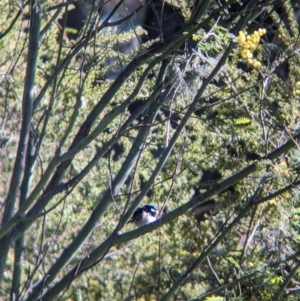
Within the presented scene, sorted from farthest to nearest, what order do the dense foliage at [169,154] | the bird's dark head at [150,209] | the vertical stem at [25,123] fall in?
the bird's dark head at [150,209], the vertical stem at [25,123], the dense foliage at [169,154]

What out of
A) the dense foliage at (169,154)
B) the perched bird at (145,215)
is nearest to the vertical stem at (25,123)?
the dense foliage at (169,154)

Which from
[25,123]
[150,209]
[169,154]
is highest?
[150,209]

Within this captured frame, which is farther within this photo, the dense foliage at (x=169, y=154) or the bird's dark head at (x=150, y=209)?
the bird's dark head at (x=150, y=209)

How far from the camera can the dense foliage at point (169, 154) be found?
326 cm

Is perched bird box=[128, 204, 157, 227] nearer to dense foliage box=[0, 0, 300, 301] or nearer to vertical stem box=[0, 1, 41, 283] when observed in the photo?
dense foliage box=[0, 0, 300, 301]

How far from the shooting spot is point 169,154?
337cm

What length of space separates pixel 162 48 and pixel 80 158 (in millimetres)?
2782

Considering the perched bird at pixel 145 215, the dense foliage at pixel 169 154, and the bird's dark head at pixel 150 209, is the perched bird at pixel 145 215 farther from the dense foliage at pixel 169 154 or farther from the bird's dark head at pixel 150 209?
the dense foliage at pixel 169 154

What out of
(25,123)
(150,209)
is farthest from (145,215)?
(25,123)

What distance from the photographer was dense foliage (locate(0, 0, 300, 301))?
3.26m

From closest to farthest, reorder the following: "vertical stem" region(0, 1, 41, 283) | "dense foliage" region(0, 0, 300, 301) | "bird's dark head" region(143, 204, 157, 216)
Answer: "dense foliage" region(0, 0, 300, 301) < "vertical stem" region(0, 1, 41, 283) < "bird's dark head" region(143, 204, 157, 216)

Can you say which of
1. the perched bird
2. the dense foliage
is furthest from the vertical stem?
the perched bird

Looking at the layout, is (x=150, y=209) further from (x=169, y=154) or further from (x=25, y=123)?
(x=169, y=154)

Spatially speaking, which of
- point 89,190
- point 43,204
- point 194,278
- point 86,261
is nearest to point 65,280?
point 86,261
